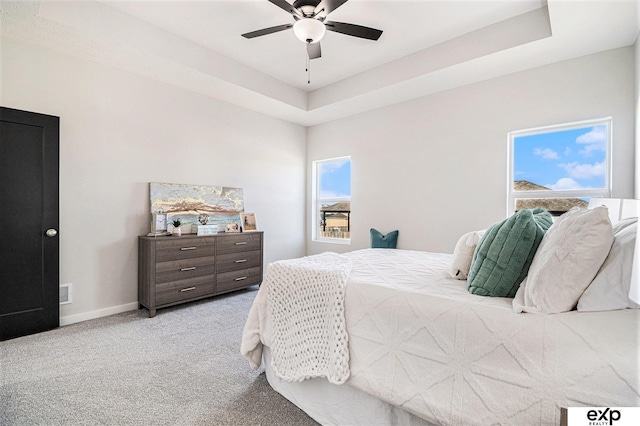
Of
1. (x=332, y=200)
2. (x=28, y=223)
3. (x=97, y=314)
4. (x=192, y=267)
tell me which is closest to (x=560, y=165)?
(x=332, y=200)

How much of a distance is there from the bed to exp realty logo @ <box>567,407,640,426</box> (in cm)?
2

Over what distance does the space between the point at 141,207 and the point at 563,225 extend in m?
3.79

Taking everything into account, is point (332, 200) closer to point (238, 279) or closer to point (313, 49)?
point (238, 279)

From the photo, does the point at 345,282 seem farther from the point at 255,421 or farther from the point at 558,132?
the point at 558,132

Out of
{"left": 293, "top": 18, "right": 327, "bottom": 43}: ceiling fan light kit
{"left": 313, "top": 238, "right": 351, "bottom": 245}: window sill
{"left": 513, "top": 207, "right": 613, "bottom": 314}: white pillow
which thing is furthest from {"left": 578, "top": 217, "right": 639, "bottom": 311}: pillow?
{"left": 313, "top": 238, "right": 351, "bottom": 245}: window sill

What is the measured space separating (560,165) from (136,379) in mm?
4187

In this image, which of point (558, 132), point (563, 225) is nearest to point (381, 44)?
point (558, 132)

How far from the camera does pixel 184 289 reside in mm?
3318

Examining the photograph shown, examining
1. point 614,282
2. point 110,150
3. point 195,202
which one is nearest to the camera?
point 614,282

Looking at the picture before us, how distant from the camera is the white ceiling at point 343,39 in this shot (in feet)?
8.09

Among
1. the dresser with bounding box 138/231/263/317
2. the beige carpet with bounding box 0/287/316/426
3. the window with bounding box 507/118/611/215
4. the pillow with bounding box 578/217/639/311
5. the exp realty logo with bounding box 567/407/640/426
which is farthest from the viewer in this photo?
the dresser with bounding box 138/231/263/317

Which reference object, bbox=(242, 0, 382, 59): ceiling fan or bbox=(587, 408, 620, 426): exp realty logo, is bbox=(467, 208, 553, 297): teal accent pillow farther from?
bbox=(242, 0, 382, 59): ceiling fan

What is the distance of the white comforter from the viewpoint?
901 mm

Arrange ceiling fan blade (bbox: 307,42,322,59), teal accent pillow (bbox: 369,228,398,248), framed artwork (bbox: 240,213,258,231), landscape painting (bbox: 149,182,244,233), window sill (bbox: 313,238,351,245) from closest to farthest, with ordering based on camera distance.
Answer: ceiling fan blade (bbox: 307,42,322,59), landscape painting (bbox: 149,182,244,233), teal accent pillow (bbox: 369,228,398,248), framed artwork (bbox: 240,213,258,231), window sill (bbox: 313,238,351,245)
